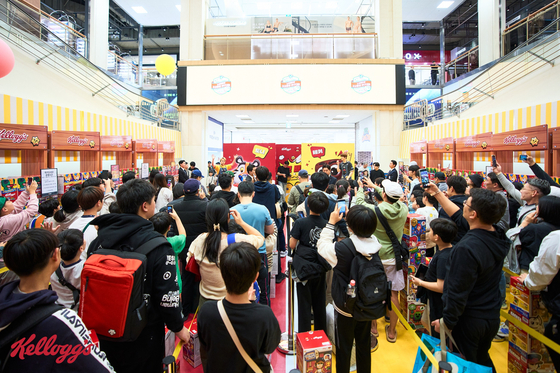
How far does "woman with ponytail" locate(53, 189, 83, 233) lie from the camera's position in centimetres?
287

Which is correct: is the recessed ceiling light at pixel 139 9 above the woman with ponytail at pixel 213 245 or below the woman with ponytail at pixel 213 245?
above

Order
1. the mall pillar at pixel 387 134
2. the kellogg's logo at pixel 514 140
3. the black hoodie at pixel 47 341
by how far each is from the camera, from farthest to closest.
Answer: the mall pillar at pixel 387 134 < the kellogg's logo at pixel 514 140 < the black hoodie at pixel 47 341

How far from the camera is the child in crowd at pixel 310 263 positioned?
8.52 feet

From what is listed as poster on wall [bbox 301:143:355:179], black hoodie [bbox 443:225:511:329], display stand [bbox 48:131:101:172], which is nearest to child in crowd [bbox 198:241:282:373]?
black hoodie [bbox 443:225:511:329]

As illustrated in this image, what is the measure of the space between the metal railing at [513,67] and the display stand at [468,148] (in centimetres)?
282

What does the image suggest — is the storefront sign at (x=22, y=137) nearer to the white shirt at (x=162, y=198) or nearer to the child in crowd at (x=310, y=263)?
the white shirt at (x=162, y=198)

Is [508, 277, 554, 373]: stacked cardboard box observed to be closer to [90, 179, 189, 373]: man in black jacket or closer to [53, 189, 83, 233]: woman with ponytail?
[90, 179, 189, 373]: man in black jacket

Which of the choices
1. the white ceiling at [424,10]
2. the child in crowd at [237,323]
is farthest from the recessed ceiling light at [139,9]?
the child in crowd at [237,323]

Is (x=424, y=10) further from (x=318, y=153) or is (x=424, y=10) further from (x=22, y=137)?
(x=22, y=137)

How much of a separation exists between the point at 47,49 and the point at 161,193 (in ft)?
21.7

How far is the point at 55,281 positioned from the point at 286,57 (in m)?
12.0

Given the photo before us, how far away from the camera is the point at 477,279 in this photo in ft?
6.51

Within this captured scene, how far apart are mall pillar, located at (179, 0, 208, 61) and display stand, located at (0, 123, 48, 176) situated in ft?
30.2

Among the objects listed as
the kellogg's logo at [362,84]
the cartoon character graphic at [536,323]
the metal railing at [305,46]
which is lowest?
the cartoon character graphic at [536,323]
